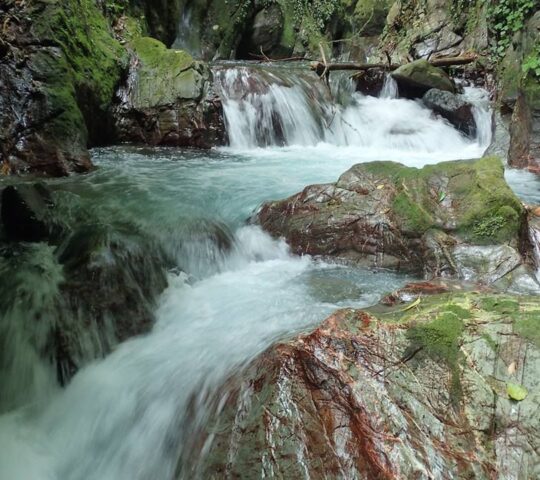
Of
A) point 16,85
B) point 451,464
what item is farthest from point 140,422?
point 16,85

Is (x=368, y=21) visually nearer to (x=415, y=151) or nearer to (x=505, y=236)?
(x=415, y=151)

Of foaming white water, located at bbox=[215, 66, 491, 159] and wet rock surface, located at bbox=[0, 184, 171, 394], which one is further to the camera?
foaming white water, located at bbox=[215, 66, 491, 159]

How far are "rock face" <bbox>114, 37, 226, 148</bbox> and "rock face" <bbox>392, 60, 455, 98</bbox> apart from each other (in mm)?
4984

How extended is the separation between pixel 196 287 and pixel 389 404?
2792mm

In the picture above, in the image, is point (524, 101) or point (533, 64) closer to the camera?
point (533, 64)

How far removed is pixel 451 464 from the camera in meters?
1.90

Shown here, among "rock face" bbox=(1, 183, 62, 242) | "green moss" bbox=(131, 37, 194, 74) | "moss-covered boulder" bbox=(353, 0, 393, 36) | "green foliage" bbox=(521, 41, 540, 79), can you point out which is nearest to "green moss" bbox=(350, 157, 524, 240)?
"green foliage" bbox=(521, 41, 540, 79)

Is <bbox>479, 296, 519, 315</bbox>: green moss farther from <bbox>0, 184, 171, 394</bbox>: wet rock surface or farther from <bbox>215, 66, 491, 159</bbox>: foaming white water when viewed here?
<bbox>215, 66, 491, 159</bbox>: foaming white water

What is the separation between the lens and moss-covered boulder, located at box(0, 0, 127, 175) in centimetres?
607

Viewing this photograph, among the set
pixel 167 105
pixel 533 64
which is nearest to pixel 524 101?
pixel 533 64

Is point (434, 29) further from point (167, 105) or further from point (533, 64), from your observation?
point (167, 105)

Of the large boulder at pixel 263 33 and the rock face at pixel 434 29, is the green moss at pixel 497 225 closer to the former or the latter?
the rock face at pixel 434 29

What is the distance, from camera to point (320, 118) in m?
10.1

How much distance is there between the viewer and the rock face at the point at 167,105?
27.8 feet
